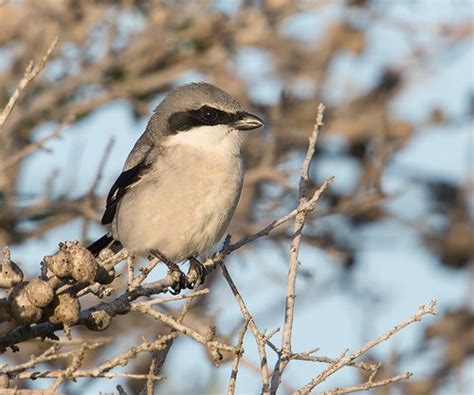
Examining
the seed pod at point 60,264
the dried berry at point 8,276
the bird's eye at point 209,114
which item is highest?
the bird's eye at point 209,114

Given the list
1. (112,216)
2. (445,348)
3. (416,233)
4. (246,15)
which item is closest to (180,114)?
(112,216)

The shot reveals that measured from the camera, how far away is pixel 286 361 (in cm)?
283

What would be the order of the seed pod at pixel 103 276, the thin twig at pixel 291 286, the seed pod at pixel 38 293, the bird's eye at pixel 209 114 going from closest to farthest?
the seed pod at pixel 38 293 < the seed pod at pixel 103 276 < the thin twig at pixel 291 286 < the bird's eye at pixel 209 114

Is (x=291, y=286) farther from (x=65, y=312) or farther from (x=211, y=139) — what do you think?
(x=211, y=139)

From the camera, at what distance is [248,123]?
4.83 m

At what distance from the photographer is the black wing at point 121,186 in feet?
15.8

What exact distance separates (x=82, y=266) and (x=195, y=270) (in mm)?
2207

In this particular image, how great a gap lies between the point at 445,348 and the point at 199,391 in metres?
2.02

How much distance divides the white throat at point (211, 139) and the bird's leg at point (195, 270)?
564 mm

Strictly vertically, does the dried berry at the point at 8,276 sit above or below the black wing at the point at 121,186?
above

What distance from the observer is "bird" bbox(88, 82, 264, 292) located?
4.56 meters

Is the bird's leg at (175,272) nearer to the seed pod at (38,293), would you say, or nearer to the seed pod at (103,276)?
the seed pod at (103,276)

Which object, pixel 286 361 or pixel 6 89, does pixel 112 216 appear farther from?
pixel 286 361

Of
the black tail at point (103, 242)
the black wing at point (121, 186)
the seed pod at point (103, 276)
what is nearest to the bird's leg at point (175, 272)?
the black wing at point (121, 186)
